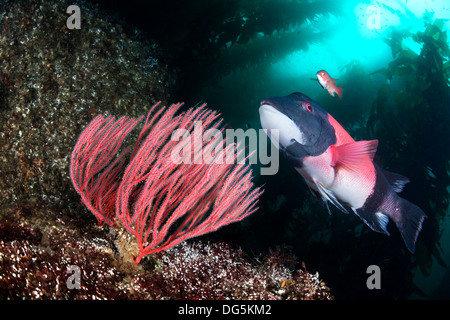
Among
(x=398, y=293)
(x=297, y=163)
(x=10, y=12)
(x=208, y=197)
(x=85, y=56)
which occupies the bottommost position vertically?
(x=398, y=293)

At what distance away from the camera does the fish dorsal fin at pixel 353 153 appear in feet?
7.02

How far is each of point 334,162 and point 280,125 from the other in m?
0.73

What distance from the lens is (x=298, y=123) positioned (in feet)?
7.08

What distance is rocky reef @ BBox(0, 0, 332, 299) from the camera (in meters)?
2.25

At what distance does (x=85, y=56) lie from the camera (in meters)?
3.78

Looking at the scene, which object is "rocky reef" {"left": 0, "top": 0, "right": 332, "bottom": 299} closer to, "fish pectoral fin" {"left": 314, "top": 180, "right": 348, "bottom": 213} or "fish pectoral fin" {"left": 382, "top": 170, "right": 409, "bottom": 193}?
"fish pectoral fin" {"left": 314, "top": 180, "right": 348, "bottom": 213}

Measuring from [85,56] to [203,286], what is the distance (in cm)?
377

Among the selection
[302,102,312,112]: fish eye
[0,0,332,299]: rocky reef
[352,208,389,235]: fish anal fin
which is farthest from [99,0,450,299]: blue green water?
[302,102,312,112]: fish eye

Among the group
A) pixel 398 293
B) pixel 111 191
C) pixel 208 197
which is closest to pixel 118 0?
pixel 111 191

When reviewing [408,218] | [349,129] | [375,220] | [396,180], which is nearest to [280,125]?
[375,220]

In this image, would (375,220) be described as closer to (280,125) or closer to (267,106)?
(280,125)

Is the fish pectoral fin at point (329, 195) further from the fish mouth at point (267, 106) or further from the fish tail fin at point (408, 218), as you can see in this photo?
the fish mouth at point (267, 106)

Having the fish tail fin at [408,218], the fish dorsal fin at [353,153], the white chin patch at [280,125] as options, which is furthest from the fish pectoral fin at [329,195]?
the fish tail fin at [408,218]

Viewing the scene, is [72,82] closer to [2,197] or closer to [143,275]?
[2,197]
